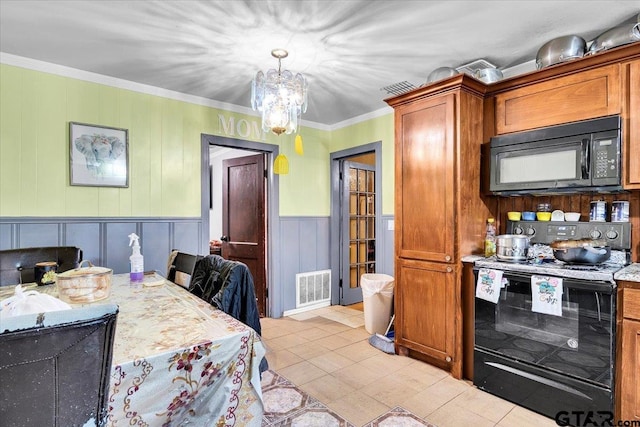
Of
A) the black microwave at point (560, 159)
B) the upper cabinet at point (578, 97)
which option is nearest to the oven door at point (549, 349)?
the black microwave at point (560, 159)

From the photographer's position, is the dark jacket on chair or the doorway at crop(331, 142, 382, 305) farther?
the doorway at crop(331, 142, 382, 305)

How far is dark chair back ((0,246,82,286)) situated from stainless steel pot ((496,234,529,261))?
290 cm

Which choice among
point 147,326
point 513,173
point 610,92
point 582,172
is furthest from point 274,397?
point 610,92

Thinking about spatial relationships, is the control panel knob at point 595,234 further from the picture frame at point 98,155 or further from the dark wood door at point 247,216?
the picture frame at point 98,155

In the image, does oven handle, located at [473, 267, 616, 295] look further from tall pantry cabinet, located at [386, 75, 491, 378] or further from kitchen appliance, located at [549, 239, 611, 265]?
tall pantry cabinet, located at [386, 75, 491, 378]

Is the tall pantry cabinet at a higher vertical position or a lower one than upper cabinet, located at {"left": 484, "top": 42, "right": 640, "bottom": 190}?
lower

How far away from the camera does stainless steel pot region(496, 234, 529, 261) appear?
7.76 feet

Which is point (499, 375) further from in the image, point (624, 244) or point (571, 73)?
point (571, 73)

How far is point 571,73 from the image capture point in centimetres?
225

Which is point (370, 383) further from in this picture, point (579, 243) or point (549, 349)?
point (579, 243)

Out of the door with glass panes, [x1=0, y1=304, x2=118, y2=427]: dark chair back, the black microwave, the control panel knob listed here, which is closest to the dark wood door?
the door with glass panes

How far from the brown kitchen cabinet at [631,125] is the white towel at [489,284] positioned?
909 mm

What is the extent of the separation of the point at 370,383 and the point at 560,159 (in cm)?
201

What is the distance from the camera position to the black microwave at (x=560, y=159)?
207 cm
